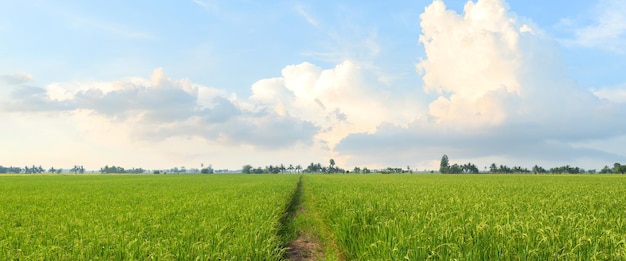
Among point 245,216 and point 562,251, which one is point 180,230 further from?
point 562,251

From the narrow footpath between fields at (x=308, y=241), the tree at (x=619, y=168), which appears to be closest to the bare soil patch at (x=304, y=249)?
the narrow footpath between fields at (x=308, y=241)

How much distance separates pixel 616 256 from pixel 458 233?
2219 mm

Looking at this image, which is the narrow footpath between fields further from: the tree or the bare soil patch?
the tree

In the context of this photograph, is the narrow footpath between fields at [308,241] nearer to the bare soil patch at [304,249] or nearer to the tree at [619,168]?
the bare soil patch at [304,249]

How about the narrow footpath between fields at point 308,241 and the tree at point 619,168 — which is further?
the tree at point 619,168

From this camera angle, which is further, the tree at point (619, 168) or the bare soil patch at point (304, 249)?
the tree at point (619, 168)

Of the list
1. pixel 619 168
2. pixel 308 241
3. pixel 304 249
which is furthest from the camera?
pixel 619 168

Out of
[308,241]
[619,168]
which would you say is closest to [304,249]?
[308,241]

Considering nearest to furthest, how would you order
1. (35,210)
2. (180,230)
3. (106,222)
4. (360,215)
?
(180,230), (360,215), (106,222), (35,210)

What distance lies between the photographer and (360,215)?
408 inches

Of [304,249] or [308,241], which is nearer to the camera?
[304,249]

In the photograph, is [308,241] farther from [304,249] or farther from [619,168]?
[619,168]

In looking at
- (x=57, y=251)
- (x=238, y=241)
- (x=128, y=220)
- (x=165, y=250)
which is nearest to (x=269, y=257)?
(x=238, y=241)

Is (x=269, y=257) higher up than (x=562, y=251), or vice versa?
(x=562, y=251)
